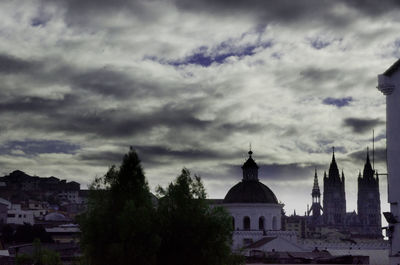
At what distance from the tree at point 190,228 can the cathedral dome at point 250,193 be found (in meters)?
47.5

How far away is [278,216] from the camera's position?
267ft

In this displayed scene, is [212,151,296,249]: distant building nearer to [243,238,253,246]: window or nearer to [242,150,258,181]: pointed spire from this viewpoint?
[243,238,253,246]: window

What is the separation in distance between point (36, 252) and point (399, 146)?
44.0m

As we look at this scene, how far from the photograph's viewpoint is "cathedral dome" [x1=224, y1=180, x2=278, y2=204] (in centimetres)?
7912

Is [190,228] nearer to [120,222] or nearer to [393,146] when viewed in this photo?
[120,222]

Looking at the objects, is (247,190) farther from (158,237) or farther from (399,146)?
(399,146)

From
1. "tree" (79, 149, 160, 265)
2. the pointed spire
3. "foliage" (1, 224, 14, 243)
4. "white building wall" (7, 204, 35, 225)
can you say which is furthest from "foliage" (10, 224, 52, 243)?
"tree" (79, 149, 160, 265)

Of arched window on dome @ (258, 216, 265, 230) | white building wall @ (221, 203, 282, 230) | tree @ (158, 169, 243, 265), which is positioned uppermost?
white building wall @ (221, 203, 282, 230)

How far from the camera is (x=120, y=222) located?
1147 inches

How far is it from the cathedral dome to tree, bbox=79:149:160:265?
48574mm

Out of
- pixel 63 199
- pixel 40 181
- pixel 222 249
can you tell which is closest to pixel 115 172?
pixel 222 249

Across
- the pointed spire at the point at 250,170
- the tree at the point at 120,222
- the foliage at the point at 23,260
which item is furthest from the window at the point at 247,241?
the tree at the point at 120,222

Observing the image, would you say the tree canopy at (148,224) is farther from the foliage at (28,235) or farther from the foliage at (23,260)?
the foliage at (28,235)

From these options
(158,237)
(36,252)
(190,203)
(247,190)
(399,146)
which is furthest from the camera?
(247,190)
